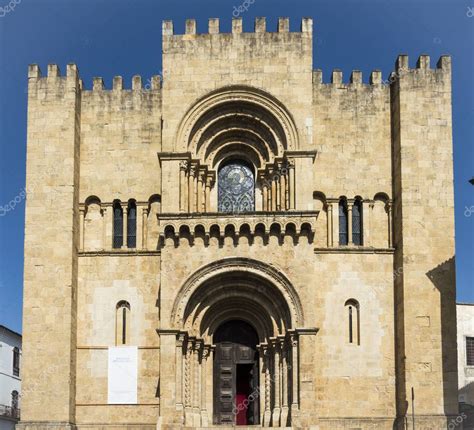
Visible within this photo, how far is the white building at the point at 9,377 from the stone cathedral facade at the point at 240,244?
2049cm

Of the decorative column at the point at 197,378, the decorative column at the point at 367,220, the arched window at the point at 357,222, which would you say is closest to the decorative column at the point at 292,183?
the arched window at the point at 357,222

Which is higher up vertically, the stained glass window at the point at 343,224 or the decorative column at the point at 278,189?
the decorative column at the point at 278,189

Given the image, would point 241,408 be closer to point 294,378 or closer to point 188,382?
point 188,382

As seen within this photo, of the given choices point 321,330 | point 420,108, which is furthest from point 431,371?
point 420,108

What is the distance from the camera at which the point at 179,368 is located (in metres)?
26.6

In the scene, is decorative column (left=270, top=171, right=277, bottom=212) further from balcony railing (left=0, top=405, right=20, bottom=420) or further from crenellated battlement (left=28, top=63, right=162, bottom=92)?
balcony railing (left=0, top=405, right=20, bottom=420)

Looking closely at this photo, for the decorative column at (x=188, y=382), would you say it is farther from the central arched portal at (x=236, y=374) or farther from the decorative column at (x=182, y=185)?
the decorative column at (x=182, y=185)

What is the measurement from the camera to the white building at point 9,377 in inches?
1841

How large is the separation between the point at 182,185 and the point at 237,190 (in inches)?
107

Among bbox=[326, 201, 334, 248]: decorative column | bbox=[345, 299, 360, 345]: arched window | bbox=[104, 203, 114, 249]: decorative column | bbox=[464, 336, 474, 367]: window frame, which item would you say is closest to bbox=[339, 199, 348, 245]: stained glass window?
bbox=[326, 201, 334, 248]: decorative column

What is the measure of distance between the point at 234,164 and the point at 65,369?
9210 millimetres

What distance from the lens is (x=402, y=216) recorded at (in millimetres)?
27953

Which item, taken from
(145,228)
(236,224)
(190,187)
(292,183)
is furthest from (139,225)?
(292,183)

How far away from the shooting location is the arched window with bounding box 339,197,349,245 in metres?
29.1
